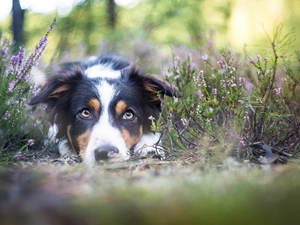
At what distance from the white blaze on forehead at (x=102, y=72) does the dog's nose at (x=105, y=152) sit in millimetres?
1389

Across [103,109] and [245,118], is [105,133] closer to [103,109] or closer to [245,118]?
[103,109]

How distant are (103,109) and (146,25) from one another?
303 inches

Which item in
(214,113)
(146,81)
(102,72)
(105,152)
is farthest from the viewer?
(102,72)

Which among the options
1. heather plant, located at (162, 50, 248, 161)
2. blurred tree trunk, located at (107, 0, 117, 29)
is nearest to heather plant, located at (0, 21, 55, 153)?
heather plant, located at (162, 50, 248, 161)

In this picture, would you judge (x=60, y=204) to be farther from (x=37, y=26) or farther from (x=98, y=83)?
(x=37, y=26)

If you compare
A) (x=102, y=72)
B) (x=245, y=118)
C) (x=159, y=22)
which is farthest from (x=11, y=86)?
(x=159, y=22)

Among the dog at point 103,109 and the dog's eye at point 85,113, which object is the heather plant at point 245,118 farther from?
the dog's eye at point 85,113

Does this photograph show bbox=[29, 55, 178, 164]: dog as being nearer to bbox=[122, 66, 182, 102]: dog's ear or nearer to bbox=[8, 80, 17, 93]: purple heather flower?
bbox=[122, 66, 182, 102]: dog's ear

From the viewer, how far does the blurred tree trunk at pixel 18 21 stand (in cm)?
Answer: 705

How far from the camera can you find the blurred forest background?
32.0 ft

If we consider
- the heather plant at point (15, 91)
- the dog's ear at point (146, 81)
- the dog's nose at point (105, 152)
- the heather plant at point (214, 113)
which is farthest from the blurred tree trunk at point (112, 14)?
the dog's nose at point (105, 152)

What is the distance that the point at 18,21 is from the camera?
24.2ft

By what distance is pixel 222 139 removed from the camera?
3443 millimetres

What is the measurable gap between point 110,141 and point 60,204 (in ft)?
7.96
